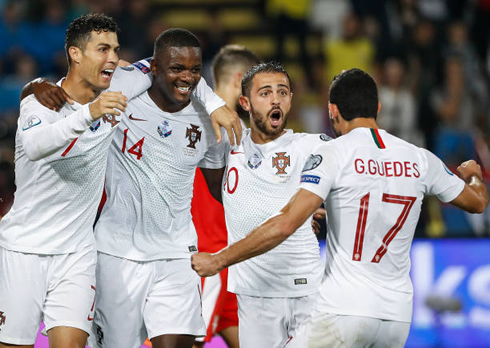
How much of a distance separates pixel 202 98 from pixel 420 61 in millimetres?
7541

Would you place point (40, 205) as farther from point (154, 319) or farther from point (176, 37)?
point (176, 37)

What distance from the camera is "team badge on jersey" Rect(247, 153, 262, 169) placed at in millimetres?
5434

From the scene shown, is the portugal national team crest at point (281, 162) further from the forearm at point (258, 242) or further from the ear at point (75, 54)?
the ear at point (75, 54)

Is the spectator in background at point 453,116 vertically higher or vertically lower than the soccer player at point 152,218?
higher

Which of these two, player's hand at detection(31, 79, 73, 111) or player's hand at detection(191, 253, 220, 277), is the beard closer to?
player's hand at detection(31, 79, 73, 111)

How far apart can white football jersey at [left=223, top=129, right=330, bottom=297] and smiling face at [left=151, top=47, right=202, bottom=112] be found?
0.61m

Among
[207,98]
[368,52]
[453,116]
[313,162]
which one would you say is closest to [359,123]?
[313,162]

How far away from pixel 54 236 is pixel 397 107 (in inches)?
294

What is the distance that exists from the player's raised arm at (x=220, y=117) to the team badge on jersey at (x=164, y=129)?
29 centimetres

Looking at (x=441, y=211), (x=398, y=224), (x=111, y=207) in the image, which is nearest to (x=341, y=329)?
(x=398, y=224)

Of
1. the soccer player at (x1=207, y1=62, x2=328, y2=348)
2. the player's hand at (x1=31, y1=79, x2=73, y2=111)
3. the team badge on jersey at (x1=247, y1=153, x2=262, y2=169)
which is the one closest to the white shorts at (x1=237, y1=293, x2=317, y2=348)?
the soccer player at (x1=207, y1=62, x2=328, y2=348)

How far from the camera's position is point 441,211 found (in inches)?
388

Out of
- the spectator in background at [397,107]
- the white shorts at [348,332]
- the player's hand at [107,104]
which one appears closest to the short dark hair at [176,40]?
the player's hand at [107,104]

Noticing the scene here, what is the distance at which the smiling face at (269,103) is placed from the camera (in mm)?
5434
